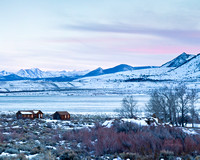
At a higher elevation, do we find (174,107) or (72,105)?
(174,107)

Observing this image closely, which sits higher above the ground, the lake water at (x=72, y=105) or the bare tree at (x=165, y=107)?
the bare tree at (x=165, y=107)

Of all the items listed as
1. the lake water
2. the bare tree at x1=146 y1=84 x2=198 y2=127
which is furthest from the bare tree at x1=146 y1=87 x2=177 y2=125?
the lake water

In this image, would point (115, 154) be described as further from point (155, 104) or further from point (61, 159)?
point (155, 104)

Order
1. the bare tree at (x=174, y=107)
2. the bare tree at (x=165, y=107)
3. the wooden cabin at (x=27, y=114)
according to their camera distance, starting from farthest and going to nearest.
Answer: the wooden cabin at (x=27, y=114) < the bare tree at (x=165, y=107) < the bare tree at (x=174, y=107)

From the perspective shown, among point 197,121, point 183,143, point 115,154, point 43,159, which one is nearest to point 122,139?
point 115,154

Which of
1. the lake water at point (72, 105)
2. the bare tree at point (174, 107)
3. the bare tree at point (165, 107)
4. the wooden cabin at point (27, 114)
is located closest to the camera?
the bare tree at point (174, 107)

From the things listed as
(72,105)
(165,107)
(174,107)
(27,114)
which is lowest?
(72,105)

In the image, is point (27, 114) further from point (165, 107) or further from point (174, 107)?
point (174, 107)

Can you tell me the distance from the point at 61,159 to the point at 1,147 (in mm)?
2907

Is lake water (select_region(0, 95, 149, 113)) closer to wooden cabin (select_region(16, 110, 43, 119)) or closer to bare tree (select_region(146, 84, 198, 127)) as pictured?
bare tree (select_region(146, 84, 198, 127))

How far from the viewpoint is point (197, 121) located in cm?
3984

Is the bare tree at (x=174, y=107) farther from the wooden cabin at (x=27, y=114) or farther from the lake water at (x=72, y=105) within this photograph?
the lake water at (x=72, y=105)

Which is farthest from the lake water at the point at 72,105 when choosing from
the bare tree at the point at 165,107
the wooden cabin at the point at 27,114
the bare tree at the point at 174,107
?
the wooden cabin at the point at 27,114

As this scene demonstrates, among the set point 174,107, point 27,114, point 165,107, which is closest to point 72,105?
point 27,114
